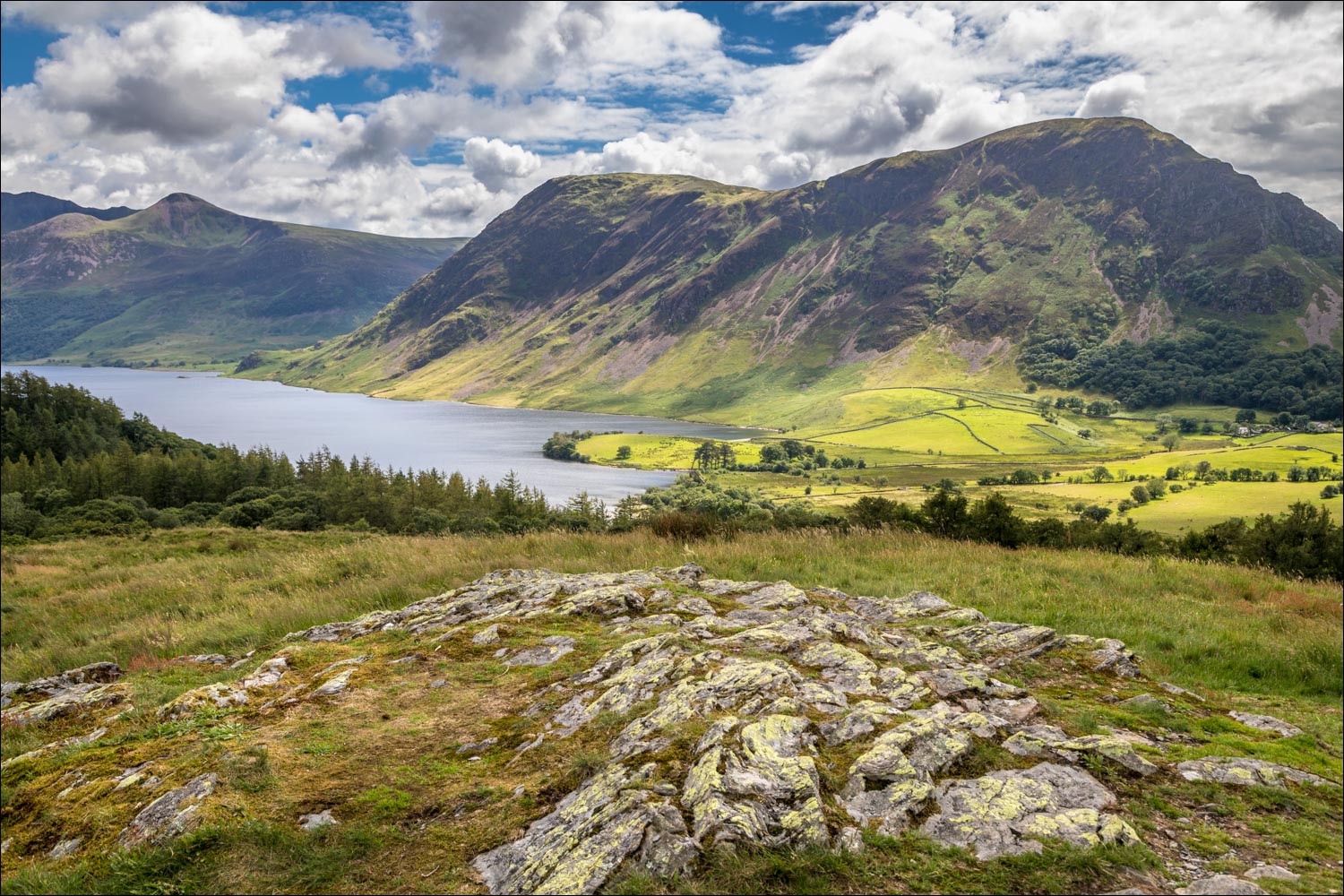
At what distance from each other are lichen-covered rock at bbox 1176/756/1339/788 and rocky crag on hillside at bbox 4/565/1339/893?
0.03 meters

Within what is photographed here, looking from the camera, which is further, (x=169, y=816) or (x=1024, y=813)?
(x=169, y=816)

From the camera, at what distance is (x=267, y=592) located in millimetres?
16281

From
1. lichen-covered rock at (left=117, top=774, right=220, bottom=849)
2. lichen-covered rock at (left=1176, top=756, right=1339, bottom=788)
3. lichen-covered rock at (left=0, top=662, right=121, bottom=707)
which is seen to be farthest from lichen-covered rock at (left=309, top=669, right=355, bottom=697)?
lichen-covered rock at (left=1176, top=756, right=1339, bottom=788)

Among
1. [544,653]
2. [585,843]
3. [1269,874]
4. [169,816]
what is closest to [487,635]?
[544,653]

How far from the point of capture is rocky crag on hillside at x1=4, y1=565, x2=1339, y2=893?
5324 mm

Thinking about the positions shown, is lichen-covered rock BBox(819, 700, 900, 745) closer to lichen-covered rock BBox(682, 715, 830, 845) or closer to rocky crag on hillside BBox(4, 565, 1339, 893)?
rocky crag on hillside BBox(4, 565, 1339, 893)

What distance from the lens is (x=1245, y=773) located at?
6.31m

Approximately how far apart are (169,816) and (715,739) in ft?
16.6

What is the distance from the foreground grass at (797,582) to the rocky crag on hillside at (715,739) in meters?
1.98

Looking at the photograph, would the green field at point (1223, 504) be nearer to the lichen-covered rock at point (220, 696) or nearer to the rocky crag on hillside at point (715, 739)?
the rocky crag on hillside at point (715, 739)

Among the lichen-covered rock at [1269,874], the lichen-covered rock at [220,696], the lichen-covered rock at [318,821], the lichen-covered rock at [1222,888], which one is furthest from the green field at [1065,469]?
the lichen-covered rock at [318,821]

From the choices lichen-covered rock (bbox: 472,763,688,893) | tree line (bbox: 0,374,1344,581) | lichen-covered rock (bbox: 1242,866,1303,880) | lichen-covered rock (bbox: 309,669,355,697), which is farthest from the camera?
tree line (bbox: 0,374,1344,581)

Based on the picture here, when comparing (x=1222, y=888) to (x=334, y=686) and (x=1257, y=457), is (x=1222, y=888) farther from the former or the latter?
(x=1257, y=457)

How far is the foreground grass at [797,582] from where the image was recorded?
35.7 feet
